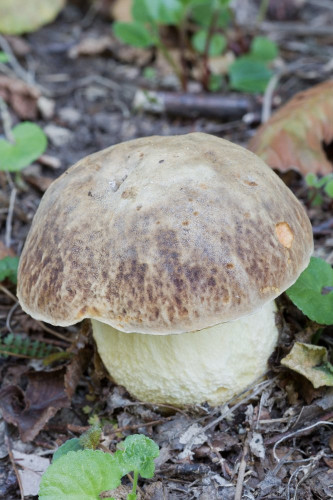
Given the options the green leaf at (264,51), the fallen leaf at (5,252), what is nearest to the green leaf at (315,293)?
the fallen leaf at (5,252)

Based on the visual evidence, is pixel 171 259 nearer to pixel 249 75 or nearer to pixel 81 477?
pixel 81 477

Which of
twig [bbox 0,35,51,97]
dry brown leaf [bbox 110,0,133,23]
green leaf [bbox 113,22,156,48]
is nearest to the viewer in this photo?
green leaf [bbox 113,22,156,48]

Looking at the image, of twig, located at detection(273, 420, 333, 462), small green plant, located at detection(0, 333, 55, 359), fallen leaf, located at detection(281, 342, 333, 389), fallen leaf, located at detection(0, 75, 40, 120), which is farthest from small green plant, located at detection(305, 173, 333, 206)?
fallen leaf, located at detection(0, 75, 40, 120)

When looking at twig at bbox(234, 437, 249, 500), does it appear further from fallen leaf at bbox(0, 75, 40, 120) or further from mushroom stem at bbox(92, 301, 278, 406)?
fallen leaf at bbox(0, 75, 40, 120)

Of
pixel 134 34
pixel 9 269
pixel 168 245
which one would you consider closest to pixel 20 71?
pixel 134 34

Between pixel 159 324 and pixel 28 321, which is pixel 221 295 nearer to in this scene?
pixel 159 324

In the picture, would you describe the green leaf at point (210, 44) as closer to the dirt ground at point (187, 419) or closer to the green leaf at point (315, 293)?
the dirt ground at point (187, 419)

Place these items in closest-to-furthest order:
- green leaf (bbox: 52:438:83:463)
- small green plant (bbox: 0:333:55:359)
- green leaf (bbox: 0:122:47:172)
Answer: green leaf (bbox: 52:438:83:463) → small green plant (bbox: 0:333:55:359) → green leaf (bbox: 0:122:47:172)
